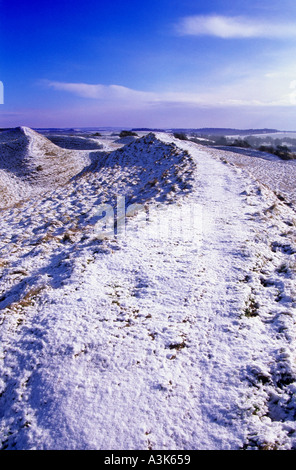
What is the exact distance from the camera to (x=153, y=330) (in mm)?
4973

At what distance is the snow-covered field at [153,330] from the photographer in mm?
3500

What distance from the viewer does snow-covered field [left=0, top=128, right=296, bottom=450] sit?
3.50 meters

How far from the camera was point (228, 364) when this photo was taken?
423 cm

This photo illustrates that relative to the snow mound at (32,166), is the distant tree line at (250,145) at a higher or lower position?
higher

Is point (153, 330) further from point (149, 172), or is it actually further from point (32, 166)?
point (32, 166)

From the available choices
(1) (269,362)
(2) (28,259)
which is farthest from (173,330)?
(2) (28,259)

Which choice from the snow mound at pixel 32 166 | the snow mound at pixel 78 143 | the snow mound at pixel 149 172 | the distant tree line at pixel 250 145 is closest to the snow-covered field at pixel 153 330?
the snow mound at pixel 149 172

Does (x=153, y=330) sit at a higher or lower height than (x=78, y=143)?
lower

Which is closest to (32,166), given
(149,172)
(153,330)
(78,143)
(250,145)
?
(149,172)

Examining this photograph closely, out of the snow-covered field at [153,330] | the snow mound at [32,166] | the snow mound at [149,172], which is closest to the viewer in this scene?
the snow-covered field at [153,330]

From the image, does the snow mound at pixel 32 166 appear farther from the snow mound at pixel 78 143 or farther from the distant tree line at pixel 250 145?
the distant tree line at pixel 250 145

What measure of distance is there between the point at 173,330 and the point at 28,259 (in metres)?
5.61

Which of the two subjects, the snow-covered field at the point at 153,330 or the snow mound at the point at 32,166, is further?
the snow mound at the point at 32,166
